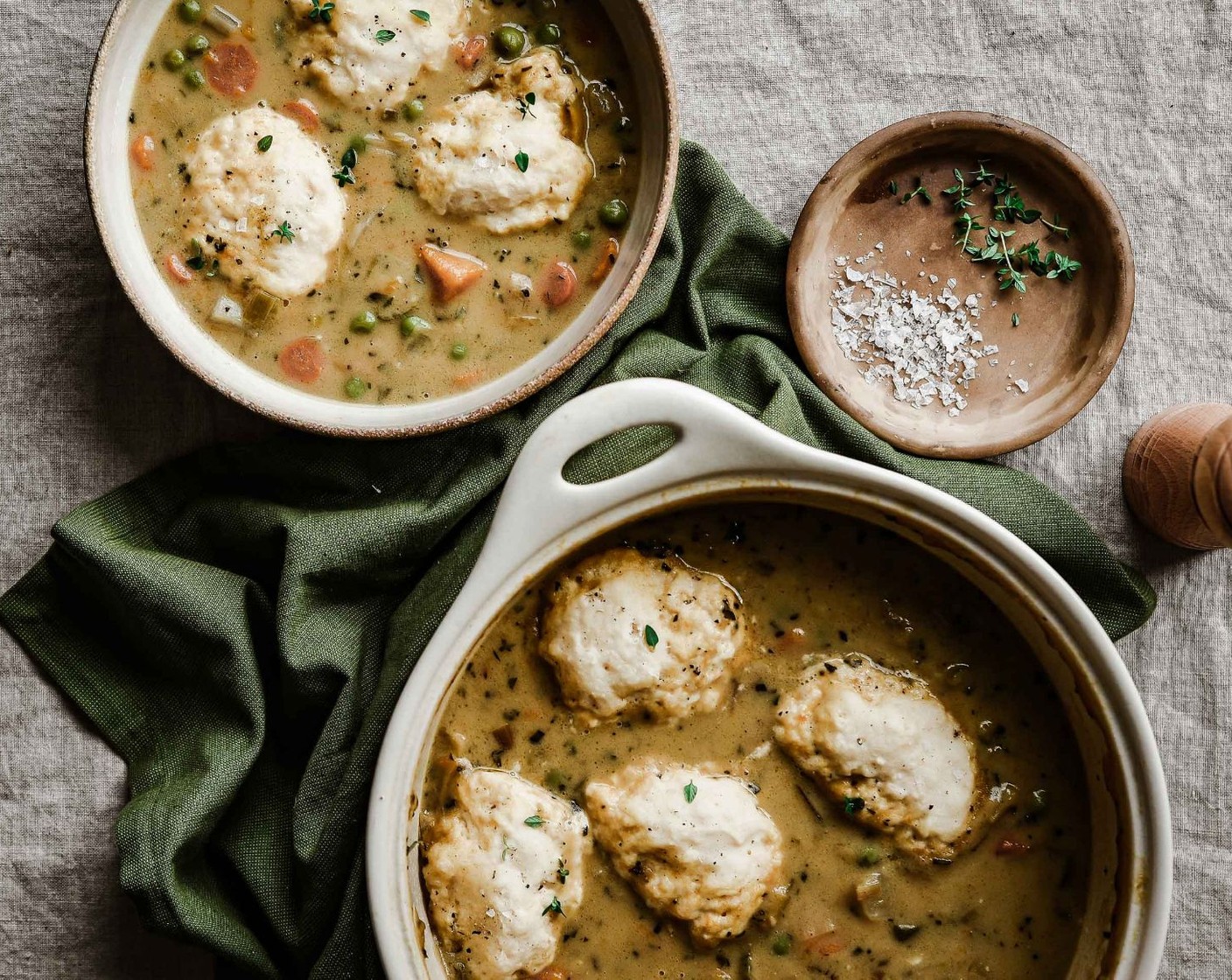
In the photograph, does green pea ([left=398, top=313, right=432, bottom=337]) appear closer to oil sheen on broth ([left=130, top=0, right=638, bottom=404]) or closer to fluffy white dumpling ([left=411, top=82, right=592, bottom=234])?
oil sheen on broth ([left=130, top=0, right=638, bottom=404])

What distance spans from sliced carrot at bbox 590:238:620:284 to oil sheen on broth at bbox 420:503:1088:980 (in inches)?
24.6

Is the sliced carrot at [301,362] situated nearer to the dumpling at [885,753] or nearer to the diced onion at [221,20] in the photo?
the diced onion at [221,20]

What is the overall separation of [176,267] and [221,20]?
2.00ft

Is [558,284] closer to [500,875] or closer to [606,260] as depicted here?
[606,260]

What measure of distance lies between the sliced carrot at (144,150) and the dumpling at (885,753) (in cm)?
201

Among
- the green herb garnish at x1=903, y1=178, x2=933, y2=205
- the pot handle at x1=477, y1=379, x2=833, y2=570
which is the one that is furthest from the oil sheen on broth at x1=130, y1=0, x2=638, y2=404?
the green herb garnish at x1=903, y1=178, x2=933, y2=205

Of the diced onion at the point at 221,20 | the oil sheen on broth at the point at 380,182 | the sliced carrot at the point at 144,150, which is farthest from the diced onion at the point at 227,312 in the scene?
the diced onion at the point at 221,20

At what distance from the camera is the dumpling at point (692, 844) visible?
261 cm

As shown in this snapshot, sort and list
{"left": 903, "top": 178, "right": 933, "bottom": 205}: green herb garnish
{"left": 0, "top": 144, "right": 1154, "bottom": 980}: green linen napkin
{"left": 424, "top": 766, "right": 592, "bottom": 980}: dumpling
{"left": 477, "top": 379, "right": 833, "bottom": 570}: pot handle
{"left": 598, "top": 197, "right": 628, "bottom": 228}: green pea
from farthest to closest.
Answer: {"left": 903, "top": 178, "right": 933, "bottom": 205}: green herb garnish, {"left": 598, "top": 197, "right": 628, "bottom": 228}: green pea, {"left": 0, "top": 144, "right": 1154, "bottom": 980}: green linen napkin, {"left": 424, "top": 766, "right": 592, "bottom": 980}: dumpling, {"left": 477, "top": 379, "right": 833, "bottom": 570}: pot handle

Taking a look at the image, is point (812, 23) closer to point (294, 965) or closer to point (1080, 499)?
point (1080, 499)

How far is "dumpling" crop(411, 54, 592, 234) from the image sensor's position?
9.00 ft

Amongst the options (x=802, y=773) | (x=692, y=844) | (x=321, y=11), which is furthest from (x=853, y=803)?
(x=321, y=11)

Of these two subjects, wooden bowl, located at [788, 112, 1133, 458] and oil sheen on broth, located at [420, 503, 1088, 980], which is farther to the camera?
wooden bowl, located at [788, 112, 1133, 458]

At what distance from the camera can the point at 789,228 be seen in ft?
9.73
